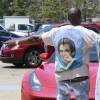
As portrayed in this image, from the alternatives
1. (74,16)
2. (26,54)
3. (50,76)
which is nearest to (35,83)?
(50,76)

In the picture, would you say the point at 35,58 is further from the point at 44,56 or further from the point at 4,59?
the point at 44,56

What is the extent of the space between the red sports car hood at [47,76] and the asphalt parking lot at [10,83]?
8.23 feet

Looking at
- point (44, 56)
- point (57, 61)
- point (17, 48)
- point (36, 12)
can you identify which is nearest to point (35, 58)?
point (17, 48)

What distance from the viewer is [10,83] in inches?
479

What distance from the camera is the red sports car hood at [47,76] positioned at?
7023 millimetres

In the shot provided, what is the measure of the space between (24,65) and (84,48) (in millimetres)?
11460

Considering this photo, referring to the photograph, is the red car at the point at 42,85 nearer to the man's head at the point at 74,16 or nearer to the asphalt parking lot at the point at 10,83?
the man's head at the point at 74,16

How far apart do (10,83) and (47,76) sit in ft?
16.8

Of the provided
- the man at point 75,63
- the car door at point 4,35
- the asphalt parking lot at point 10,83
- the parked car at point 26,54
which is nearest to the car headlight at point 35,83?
the man at point 75,63

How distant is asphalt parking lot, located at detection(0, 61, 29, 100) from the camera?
33.2 feet

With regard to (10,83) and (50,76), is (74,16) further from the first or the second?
(10,83)

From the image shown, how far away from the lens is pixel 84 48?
5594 millimetres

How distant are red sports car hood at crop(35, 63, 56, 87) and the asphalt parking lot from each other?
2508mm

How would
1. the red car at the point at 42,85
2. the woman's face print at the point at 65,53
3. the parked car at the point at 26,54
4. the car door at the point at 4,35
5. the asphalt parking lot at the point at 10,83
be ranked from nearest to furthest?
the woman's face print at the point at 65,53
the red car at the point at 42,85
the asphalt parking lot at the point at 10,83
the parked car at the point at 26,54
the car door at the point at 4,35
